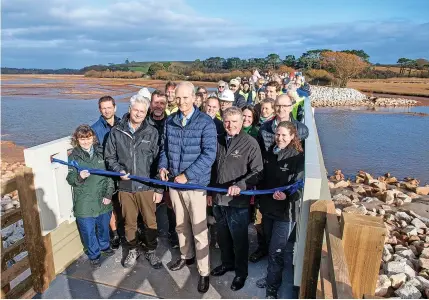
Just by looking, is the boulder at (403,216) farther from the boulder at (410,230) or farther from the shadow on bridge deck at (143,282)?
the shadow on bridge deck at (143,282)

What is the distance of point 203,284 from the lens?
3561mm

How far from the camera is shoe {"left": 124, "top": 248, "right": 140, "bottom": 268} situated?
3.96 meters

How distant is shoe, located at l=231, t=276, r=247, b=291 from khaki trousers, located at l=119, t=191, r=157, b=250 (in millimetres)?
1063

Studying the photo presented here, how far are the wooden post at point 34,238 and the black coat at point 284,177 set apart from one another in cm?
230

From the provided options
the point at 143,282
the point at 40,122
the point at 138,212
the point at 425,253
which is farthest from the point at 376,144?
the point at 40,122

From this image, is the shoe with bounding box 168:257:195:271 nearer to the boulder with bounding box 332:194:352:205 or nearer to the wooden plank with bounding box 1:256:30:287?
the wooden plank with bounding box 1:256:30:287

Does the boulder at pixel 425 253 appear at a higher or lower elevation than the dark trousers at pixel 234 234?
lower

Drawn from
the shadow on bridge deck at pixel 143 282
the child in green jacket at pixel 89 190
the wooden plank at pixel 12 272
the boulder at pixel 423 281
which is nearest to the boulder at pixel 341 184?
the boulder at pixel 423 281

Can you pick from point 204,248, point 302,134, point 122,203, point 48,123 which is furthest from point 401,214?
point 48,123

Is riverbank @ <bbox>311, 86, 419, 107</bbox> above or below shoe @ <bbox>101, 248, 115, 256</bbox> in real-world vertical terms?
below

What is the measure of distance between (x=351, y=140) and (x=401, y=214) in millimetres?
12651

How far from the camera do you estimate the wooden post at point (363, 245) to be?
2023 mm

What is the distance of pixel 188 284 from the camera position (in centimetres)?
366

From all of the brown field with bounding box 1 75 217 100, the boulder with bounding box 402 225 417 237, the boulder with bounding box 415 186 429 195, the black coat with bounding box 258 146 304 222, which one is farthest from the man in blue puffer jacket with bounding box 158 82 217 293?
the brown field with bounding box 1 75 217 100
